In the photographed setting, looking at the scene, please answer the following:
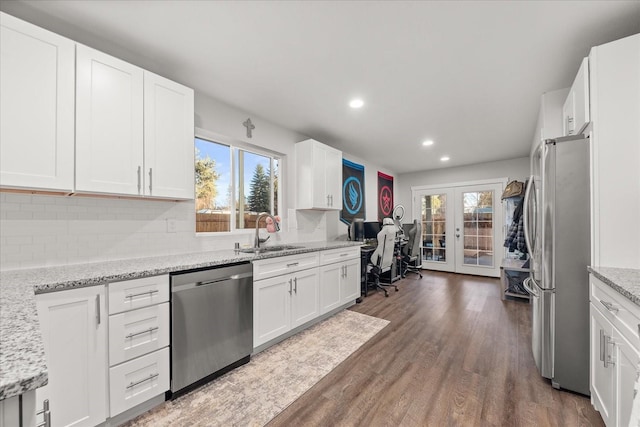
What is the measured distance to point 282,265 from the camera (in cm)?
254

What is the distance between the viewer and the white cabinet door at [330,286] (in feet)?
9.92

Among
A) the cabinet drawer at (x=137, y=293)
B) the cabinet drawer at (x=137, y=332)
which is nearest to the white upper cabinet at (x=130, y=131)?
the cabinet drawer at (x=137, y=293)

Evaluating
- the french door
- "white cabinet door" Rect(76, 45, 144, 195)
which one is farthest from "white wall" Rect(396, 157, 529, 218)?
"white cabinet door" Rect(76, 45, 144, 195)

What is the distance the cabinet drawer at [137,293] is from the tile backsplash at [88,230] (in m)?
0.60

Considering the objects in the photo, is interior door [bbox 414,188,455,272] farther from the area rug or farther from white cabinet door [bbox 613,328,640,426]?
white cabinet door [bbox 613,328,640,426]

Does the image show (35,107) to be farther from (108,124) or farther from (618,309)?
(618,309)

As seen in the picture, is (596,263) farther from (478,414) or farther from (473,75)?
(473,75)

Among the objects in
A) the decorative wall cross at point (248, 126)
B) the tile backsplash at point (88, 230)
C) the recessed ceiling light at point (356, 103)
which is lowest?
the tile backsplash at point (88, 230)

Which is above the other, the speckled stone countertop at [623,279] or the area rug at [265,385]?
the speckled stone countertop at [623,279]

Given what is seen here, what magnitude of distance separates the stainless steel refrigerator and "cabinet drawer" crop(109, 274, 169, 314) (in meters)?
2.61

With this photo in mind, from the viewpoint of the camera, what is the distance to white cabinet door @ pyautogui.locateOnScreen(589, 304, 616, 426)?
132 centimetres

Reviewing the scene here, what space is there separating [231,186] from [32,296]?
1.96 metres

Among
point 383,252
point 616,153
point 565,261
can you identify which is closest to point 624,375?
point 565,261

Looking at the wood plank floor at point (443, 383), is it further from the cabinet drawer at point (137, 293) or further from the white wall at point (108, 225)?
the white wall at point (108, 225)
